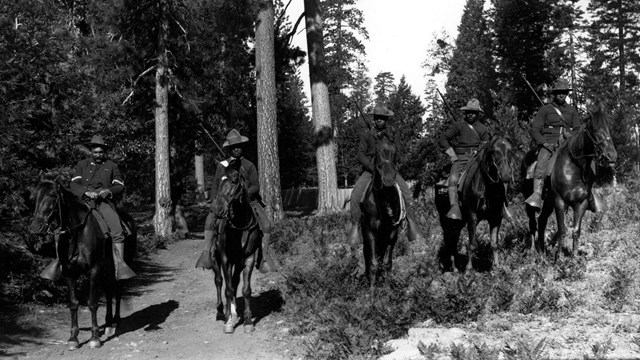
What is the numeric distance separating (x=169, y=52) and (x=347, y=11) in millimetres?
24858

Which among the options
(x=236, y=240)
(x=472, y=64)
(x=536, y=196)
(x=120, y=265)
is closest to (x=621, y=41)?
(x=472, y=64)

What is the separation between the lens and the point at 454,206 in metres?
11.0

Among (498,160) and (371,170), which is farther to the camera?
(498,160)

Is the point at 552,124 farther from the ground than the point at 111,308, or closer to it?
farther from the ground

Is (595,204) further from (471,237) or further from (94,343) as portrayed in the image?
(94,343)

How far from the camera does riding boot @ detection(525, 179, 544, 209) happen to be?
11203 mm

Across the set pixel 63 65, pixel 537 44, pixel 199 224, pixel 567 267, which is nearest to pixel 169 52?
pixel 63 65

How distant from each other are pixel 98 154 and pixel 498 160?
23.1 feet

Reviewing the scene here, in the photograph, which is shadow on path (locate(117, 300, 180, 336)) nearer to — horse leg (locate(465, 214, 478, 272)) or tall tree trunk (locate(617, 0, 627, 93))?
horse leg (locate(465, 214, 478, 272))

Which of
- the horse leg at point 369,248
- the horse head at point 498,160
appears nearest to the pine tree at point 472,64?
the horse head at point 498,160

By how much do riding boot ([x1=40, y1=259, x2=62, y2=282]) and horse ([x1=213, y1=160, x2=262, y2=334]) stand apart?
8.19 ft

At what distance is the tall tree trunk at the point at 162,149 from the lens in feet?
75.8

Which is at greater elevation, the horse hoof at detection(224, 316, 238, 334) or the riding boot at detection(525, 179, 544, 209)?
the riding boot at detection(525, 179, 544, 209)

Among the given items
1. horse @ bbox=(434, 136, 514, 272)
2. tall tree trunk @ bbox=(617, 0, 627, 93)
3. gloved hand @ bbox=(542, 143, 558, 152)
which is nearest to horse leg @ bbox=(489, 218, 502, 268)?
horse @ bbox=(434, 136, 514, 272)
